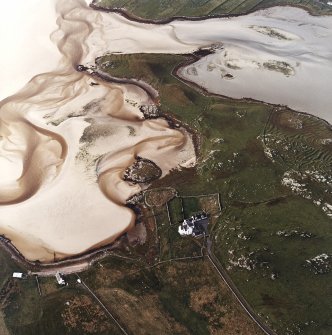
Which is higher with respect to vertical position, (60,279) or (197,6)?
(197,6)

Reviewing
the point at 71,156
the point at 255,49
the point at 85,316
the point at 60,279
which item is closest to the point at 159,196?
the point at 71,156

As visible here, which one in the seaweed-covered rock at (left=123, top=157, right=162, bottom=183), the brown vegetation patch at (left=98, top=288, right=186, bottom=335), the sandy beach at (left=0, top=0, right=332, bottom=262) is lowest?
the brown vegetation patch at (left=98, top=288, right=186, bottom=335)

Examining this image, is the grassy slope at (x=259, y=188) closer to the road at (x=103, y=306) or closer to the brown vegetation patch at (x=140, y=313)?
the brown vegetation patch at (x=140, y=313)

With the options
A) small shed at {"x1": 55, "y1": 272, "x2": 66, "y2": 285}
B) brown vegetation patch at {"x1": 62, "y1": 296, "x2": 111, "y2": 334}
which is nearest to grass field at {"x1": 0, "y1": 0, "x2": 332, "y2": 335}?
brown vegetation patch at {"x1": 62, "y1": 296, "x2": 111, "y2": 334}

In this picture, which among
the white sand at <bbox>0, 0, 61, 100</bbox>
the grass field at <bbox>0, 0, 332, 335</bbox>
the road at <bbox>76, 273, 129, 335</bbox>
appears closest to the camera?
the road at <bbox>76, 273, 129, 335</bbox>

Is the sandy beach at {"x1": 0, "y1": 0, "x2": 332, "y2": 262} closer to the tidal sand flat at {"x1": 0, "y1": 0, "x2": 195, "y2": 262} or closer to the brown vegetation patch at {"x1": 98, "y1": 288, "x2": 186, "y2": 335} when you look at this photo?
the tidal sand flat at {"x1": 0, "y1": 0, "x2": 195, "y2": 262}

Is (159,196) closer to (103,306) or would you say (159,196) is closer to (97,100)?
(103,306)

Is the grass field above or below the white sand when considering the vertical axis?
below
